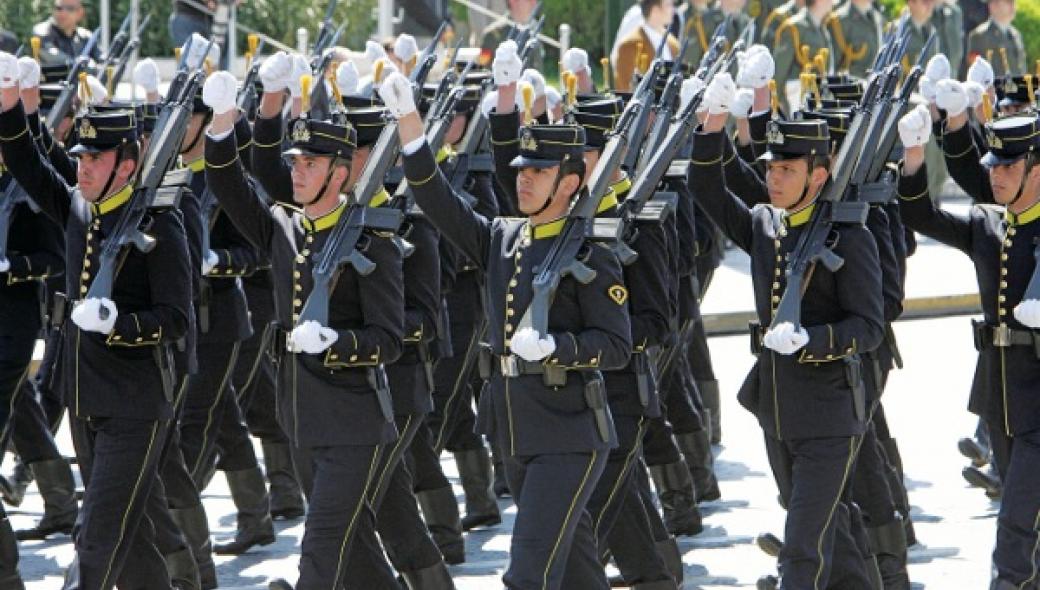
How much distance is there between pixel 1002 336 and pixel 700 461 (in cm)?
272

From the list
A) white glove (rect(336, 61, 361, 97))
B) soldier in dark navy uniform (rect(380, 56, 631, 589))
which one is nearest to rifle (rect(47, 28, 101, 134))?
white glove (rect(336, 61, 361, 97))

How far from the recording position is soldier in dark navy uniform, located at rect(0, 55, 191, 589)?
8.43 meters

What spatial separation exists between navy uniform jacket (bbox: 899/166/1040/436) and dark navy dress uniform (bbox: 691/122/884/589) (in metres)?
0.42

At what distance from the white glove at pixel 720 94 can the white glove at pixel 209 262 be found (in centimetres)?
229

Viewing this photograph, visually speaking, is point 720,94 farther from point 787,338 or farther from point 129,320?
point 129,320

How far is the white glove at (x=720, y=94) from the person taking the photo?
8.76 m

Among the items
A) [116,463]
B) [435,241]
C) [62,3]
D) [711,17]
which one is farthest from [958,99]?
[711,17]

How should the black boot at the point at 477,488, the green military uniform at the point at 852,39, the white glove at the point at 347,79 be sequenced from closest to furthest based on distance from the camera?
1. the black boot at the point at 477,488
2. the white glove at the point at 347,79
3. the green military uniform at the point at 852,39

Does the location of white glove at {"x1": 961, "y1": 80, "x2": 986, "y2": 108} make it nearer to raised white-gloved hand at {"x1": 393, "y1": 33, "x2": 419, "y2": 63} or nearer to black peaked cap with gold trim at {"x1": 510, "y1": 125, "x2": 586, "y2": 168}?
black peaked cap with gold trim at {"x1": 510, "y1": 125, "x2": 586, "y2": 168}

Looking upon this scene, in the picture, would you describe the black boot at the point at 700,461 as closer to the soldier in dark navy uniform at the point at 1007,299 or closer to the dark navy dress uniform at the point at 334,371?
the soldier in dark navy uniform at the point at 1007,299

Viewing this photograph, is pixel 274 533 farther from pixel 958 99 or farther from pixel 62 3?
pixel 62 3

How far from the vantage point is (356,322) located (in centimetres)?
830

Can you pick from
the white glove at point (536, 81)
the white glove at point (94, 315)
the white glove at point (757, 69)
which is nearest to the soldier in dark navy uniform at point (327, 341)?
the white glove at point (94, 315)

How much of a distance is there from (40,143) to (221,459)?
157cm
